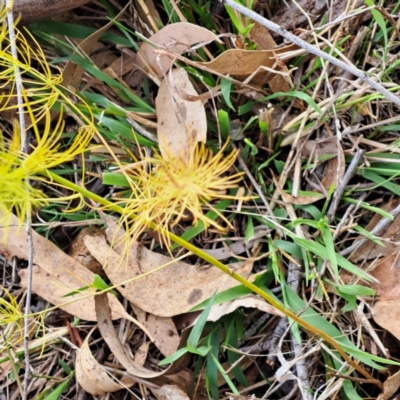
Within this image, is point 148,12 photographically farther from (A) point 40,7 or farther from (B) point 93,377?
(B) point 93,377

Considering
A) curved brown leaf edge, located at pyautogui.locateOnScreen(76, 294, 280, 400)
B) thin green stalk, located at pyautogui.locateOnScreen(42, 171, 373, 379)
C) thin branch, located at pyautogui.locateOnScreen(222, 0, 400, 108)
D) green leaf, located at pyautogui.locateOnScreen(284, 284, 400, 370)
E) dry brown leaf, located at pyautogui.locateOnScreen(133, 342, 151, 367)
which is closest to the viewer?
thin green stalk, located at pyautogui.locateOnScreen(42, 171, 373, 379)

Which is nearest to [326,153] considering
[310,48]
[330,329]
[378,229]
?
[378,229]

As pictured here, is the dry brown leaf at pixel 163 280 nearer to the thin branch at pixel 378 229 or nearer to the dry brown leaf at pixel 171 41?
the thin branch at pixel 378 229

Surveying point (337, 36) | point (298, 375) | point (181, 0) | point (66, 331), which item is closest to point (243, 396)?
point (298, 375)

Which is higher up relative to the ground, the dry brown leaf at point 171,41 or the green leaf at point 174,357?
the dry brown leaf at point 171,41

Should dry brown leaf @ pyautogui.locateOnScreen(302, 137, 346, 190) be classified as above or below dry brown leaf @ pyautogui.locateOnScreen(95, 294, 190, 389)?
above

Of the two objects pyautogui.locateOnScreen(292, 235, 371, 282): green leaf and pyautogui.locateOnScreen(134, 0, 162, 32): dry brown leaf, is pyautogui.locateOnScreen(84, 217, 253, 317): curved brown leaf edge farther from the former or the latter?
pyautogui.locateOnScreen(134, 0, 162, 32): dry brown leaf

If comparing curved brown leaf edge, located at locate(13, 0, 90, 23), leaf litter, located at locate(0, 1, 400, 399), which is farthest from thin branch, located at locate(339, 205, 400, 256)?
curved brown leaf edge, located at locate(13, 0, 90, 23)

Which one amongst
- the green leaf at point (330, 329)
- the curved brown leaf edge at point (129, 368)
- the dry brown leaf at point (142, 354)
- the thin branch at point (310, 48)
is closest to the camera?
the thin branch at point (310, 48)

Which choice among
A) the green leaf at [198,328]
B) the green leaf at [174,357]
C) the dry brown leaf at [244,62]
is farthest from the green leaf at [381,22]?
the green leaf at [174,357]
